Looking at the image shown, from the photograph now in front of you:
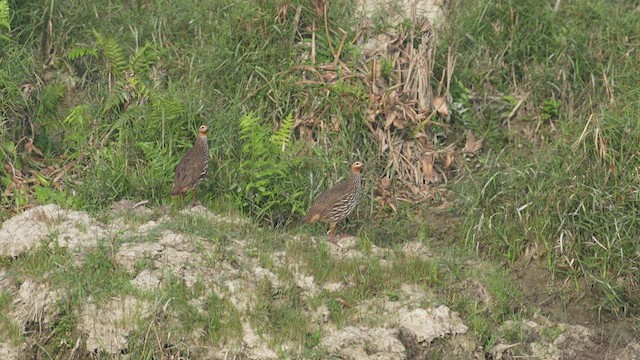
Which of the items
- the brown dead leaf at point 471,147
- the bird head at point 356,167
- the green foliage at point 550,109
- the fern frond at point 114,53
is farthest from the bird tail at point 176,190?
the green foliage at point 550,109

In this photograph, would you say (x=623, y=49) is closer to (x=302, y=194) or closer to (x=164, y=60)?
(x=302, y=194)

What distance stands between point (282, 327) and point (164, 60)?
13.7ft

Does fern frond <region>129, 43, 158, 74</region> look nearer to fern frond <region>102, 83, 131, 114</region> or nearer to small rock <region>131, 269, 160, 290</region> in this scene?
fern frond <region>102, 83, 131, 114</region>

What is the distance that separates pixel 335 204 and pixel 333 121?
147cm

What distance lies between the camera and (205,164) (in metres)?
11.0

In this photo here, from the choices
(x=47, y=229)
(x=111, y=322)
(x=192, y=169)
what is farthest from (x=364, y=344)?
(x=47, y=229)

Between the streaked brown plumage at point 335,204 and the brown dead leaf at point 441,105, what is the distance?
1732mm

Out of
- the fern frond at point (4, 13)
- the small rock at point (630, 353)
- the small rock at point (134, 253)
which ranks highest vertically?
the fern frond at point (4, 13)

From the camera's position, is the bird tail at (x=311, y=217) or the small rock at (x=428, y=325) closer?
the small rock at (x=428, y=325)

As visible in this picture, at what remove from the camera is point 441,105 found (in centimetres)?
1238

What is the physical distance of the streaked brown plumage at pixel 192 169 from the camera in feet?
35.7

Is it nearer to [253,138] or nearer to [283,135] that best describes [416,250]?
[283,135]

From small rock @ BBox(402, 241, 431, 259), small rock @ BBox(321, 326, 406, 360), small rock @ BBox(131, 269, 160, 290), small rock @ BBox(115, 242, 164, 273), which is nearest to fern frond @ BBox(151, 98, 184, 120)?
small rock @ BBox(115, 242, 164, 273)

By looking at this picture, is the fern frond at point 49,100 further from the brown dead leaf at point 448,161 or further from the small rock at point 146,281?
the brown dead leaf at point 448,161
